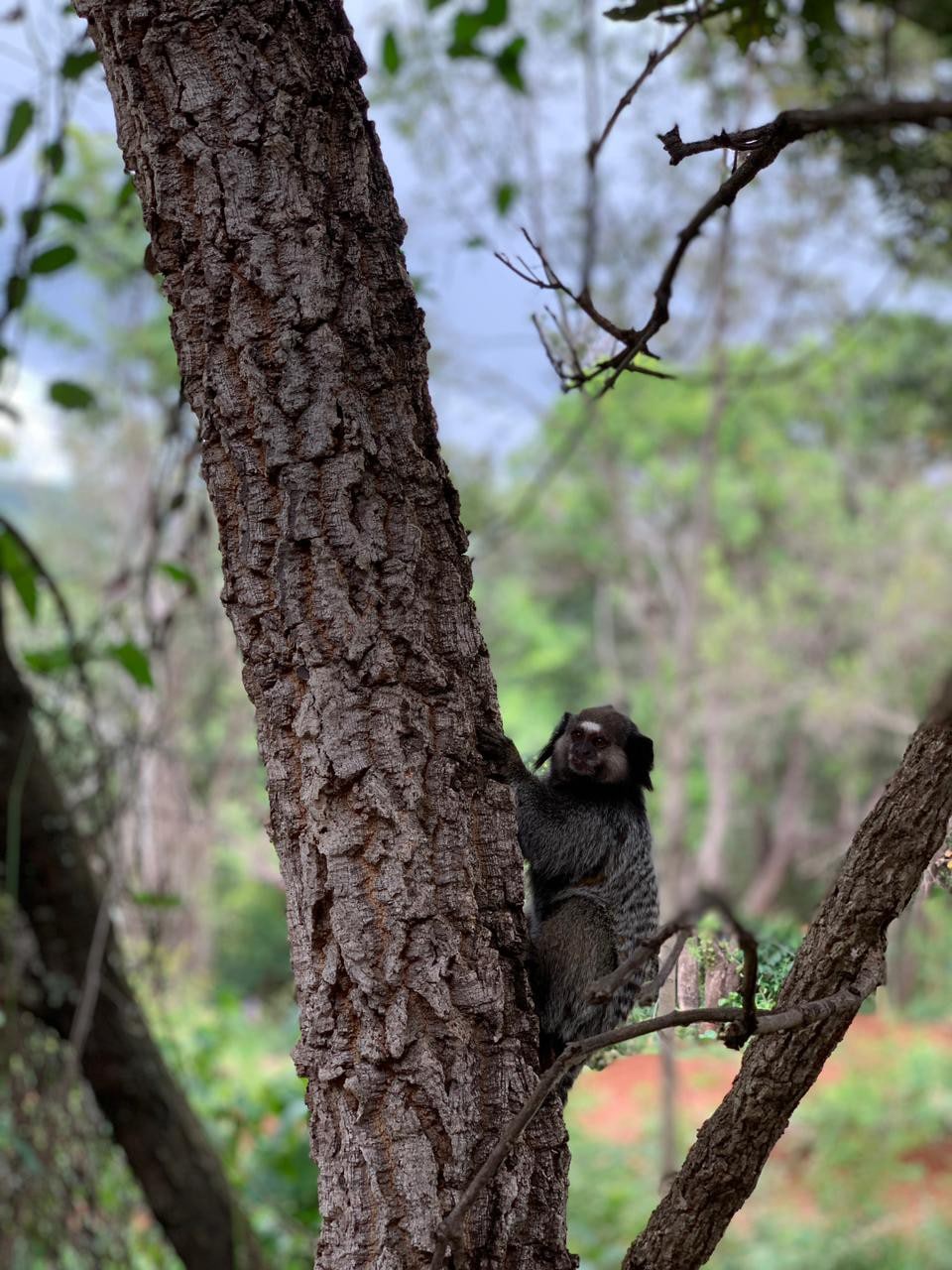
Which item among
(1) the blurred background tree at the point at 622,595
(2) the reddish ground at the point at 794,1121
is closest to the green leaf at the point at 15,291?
(1) the blurred background tree at the point at 622,595

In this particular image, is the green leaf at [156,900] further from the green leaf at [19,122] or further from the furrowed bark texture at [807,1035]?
the furrowed bark texture at [807,1035]

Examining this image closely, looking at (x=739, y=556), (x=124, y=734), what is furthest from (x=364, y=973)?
(x=739, y=556)

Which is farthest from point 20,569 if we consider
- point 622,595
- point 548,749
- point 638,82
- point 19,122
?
point 622,595

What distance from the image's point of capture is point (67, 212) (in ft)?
7.73

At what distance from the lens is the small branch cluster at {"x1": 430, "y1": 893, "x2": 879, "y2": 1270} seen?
870 millimetres

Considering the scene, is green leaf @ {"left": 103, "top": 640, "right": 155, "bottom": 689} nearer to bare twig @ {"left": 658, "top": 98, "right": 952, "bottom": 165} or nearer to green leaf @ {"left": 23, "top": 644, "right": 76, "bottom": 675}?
green leaf @ {"left": 23, "top": 644, "right": 76, "bottom": 675}

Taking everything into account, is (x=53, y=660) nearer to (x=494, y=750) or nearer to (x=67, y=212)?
(x=67, y=212)

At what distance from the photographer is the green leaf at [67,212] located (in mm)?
2354

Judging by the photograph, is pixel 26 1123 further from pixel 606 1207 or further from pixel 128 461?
pixel 128 461

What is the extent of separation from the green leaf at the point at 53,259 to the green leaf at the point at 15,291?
0.26 feet

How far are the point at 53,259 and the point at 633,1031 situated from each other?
1.94 m

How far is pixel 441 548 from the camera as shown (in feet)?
3.93

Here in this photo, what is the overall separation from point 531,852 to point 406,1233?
120 cm

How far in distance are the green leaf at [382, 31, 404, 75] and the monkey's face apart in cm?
140
